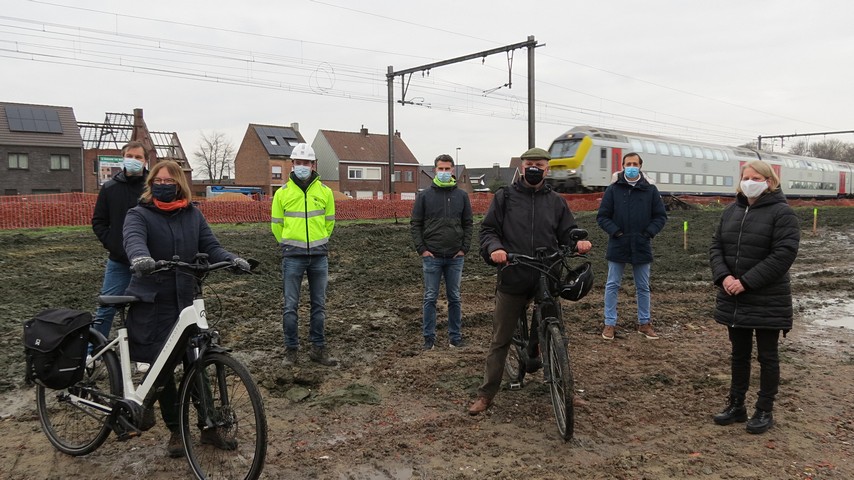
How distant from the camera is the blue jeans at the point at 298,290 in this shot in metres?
5.77

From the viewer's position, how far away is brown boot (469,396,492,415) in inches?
177

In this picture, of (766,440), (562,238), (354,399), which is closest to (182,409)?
(354,399)

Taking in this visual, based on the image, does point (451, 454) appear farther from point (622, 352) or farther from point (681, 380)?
point (622, 352)

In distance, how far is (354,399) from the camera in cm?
482

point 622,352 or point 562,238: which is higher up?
point 562,238

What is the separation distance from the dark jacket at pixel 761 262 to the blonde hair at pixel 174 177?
3784 mm

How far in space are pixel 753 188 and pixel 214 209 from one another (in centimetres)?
2382

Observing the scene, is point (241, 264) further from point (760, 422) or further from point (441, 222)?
point (760, 422)

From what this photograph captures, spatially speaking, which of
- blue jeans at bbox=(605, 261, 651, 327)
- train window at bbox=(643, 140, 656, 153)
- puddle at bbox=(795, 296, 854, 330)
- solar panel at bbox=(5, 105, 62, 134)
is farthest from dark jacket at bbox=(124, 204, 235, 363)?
solar panel at bbox=(5, 105, 62, 134)

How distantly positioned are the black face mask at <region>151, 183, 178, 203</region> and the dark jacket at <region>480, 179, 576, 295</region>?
2180mm

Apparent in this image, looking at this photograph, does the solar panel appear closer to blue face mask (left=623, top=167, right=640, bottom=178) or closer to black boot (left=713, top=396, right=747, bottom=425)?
blue face mask (left=623, top=167, right=640, bottom=178)

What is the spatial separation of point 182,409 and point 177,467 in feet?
1.36

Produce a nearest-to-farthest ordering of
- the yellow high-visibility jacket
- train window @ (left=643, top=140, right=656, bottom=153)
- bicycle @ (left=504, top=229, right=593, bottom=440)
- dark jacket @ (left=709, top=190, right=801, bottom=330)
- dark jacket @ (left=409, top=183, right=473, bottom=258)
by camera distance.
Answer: bicycle @ (left=504, top=229, right=593, bottom=440) → dark jacket @ (left=709, top=190, right=801, bottom=330) → the yellow high-visibility jacket → dark jacket @ (left=409, top=183, right=473, bottom=258) → train window @ (left=643, top=140, right=656, bottom=153)

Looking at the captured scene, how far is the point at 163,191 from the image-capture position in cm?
378
